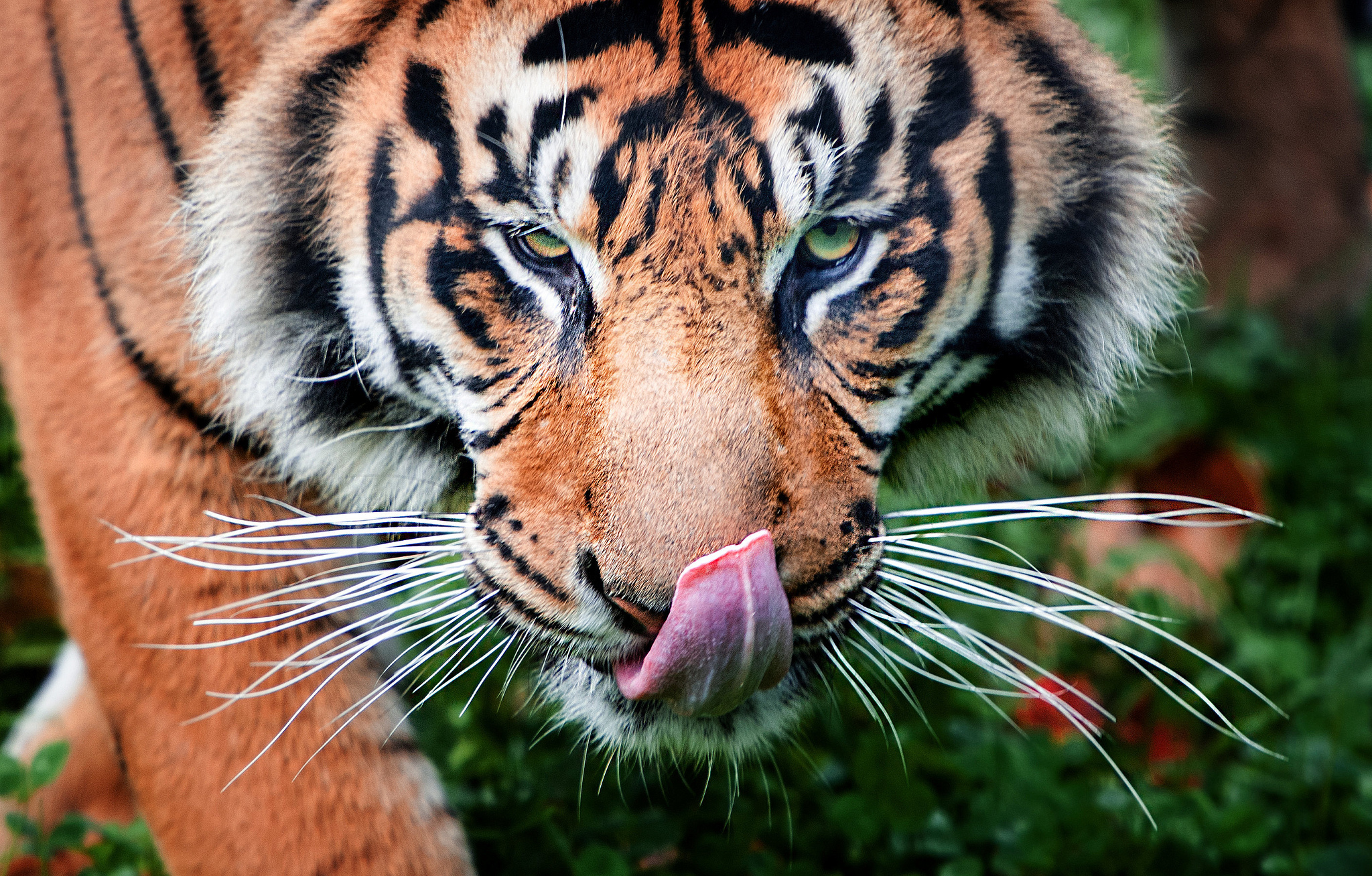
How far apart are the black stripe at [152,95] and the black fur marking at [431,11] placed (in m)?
0.35

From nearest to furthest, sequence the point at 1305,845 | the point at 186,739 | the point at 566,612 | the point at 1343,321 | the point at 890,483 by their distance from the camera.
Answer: the point at 566,612
the point at 186,739
the point at 890,483
the point at 1305,845
the point at 1343,321

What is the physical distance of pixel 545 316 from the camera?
4.11 ft

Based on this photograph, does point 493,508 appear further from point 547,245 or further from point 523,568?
point 547,245

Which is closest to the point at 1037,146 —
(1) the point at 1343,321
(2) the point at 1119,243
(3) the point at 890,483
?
(2) the point at 1119,243

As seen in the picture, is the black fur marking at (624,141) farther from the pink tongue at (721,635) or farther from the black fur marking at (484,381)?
the pink tongue at (721,635)

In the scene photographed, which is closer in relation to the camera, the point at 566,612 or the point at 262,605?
the point at 566,612

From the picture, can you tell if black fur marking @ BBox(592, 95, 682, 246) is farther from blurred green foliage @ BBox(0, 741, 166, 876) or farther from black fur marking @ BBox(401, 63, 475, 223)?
blurred green foliage @ BBox(0, 741, 166, 876)

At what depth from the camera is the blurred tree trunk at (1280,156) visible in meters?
3.12

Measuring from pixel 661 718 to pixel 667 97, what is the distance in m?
0.63

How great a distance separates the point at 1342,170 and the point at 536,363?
2759 millimetres

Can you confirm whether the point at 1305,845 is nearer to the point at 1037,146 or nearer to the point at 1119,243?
the point at 1119,243

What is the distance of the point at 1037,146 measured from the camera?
1396mm

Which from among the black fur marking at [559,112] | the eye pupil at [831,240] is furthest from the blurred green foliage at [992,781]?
the black fur marking at [559,112]

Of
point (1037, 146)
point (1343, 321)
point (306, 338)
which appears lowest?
point (1343, 321)
